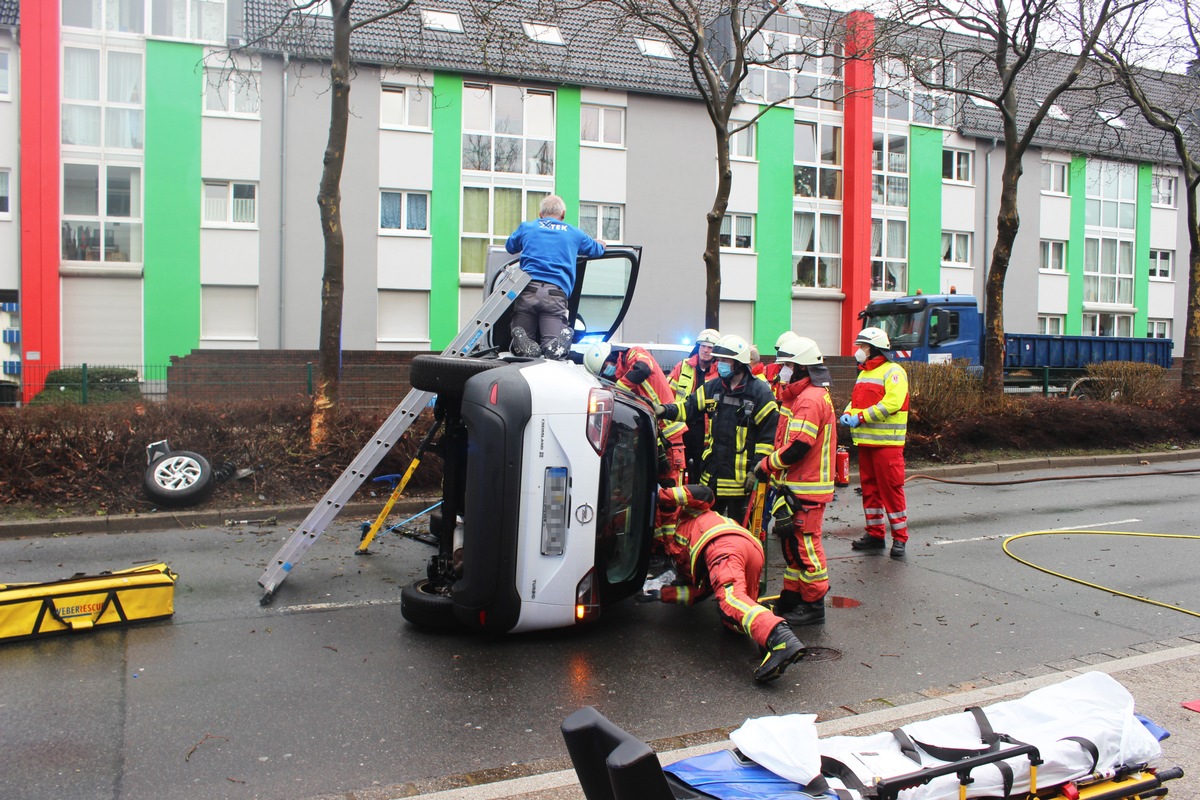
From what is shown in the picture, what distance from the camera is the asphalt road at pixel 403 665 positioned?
411 cm

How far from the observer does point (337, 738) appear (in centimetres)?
433

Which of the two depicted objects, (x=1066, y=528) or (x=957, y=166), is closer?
(x=1066, y=528)

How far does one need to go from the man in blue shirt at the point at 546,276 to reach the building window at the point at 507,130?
21.0 metres

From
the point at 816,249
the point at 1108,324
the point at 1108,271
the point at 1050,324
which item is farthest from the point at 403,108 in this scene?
the point at 1108,324

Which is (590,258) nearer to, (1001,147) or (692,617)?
(692,617)

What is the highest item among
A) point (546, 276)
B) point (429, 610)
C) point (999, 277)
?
point (999, 277)

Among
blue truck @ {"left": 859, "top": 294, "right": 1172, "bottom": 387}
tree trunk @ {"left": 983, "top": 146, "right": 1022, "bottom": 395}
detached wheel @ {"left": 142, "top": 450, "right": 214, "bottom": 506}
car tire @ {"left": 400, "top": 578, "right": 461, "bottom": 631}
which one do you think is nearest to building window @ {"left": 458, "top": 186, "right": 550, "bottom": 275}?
blue truck @ {"left": 859, "top": 294, "right": 1172, "bottom": 387}

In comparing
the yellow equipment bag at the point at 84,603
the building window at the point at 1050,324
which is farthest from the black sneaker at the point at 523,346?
the building window at the point at 1050,324

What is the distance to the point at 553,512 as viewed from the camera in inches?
211

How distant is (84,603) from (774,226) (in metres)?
27.5

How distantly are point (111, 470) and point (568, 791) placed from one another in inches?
310

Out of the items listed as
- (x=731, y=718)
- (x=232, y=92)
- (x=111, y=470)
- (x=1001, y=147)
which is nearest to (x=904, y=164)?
(x=1001, y=147)

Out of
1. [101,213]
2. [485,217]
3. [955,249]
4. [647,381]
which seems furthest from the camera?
[955,249]

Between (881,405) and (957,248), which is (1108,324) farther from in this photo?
(881,405)
